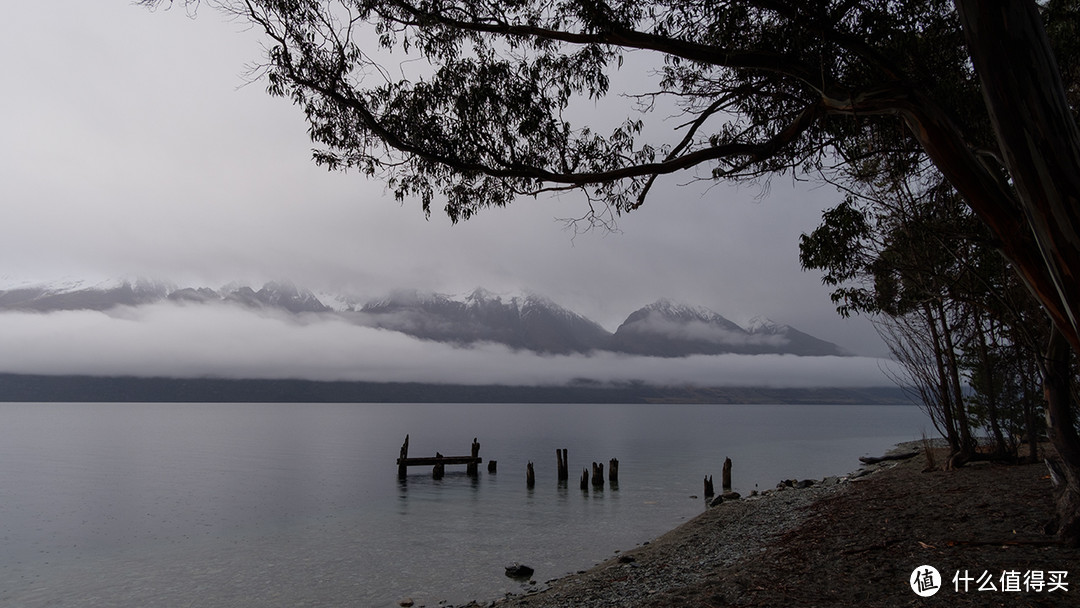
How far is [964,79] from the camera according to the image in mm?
9023

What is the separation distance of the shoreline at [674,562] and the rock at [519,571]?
0.97 m

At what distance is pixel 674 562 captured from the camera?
1346 cm

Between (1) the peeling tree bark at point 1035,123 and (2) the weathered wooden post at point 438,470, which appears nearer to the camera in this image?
(1) the peeling tree bark at point 1035,123

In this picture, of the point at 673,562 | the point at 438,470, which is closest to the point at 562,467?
the point at 438,470

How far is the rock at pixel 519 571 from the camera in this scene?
51.6ft

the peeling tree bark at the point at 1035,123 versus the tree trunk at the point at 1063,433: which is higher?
the peeling tree bark at the point at 1035,123

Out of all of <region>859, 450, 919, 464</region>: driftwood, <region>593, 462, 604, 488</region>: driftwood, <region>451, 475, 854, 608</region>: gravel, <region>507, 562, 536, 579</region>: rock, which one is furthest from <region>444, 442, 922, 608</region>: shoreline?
<region>859, 450, 919, 464</region>: driftwood

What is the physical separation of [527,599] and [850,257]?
8.86 meters

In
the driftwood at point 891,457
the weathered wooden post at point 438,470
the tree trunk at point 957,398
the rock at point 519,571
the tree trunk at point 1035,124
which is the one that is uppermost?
the tree trunk at point 1035,124

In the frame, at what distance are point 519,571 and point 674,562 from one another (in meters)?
4.19

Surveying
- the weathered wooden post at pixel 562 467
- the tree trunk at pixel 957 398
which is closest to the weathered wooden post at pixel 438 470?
the weathered wooden post at pixel 562 467

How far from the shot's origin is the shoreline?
413 inches

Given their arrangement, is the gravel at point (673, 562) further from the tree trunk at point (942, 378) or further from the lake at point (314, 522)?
the tree trunk at point (942, 378)

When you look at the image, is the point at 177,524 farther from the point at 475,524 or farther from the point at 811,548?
the point at 811,548
